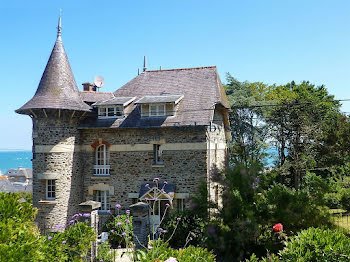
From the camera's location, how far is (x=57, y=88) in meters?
16.8

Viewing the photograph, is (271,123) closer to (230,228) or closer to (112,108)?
(112,108)

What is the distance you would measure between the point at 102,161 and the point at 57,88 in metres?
4.46

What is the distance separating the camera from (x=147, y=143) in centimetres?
1647

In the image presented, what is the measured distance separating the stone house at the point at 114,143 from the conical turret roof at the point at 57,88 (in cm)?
5

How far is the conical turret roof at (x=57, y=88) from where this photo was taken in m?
16.1

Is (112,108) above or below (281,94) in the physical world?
below

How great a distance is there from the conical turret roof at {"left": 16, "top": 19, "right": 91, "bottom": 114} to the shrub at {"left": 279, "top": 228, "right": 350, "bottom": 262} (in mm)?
12588

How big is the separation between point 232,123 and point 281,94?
864cm

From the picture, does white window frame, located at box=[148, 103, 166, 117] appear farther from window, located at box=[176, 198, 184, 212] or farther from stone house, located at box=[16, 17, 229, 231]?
window, located at box=[176, 198, 184, 212]

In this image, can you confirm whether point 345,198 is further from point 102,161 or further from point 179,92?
point 102,161

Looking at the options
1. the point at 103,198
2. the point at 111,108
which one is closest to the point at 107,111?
the point at 111,108

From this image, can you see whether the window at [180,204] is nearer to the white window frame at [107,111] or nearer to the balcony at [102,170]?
the balcony at [102,170]

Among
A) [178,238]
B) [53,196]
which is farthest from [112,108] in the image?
[178,238]

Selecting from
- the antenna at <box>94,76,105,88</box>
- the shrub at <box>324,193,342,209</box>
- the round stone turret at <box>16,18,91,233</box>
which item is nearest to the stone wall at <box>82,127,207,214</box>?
the round stone turret at <box>16,18,91,233</box>
